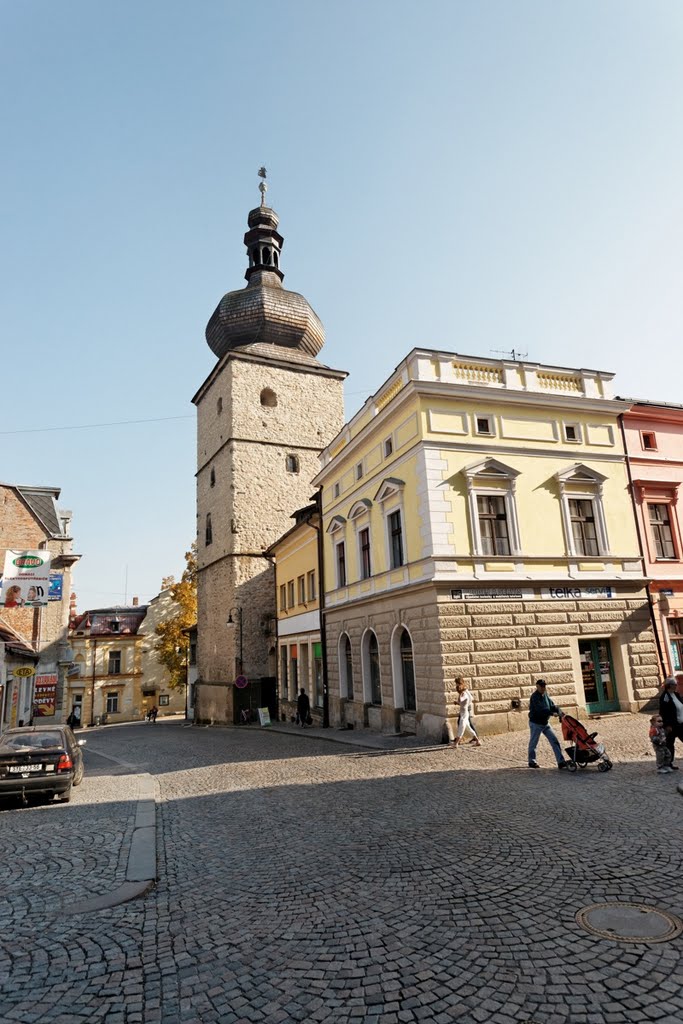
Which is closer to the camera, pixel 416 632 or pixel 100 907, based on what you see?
pixel 100 907

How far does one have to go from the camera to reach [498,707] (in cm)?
1586

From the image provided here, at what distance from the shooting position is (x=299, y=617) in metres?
28.4

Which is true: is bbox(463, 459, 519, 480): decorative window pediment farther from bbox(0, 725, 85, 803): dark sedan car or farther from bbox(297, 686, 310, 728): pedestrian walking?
bbox(297, 686, 310, 728): pedestrian walking

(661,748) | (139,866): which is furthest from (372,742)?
(139,866)

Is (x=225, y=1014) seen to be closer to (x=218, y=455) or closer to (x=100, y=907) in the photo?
(x=100, y=907)

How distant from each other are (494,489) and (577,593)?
382 centimetres

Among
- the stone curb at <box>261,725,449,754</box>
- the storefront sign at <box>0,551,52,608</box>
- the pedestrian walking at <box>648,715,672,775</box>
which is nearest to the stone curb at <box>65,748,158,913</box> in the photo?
the stone curb at <box>261,725,449,754</box>

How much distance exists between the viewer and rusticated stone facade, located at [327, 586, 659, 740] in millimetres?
15805

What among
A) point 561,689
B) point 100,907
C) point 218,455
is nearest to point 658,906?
point 100,907

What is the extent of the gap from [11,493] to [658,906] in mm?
39153

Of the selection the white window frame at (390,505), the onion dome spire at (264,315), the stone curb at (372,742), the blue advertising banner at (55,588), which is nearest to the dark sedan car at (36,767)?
the stone curb at (372,742)

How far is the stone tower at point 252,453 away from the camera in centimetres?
3406

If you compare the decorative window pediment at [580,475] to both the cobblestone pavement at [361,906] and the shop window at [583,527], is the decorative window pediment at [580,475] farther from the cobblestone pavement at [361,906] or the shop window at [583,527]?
the cobblestone pavement at [361,906]

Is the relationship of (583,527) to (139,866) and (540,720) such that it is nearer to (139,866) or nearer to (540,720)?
(540,720)
